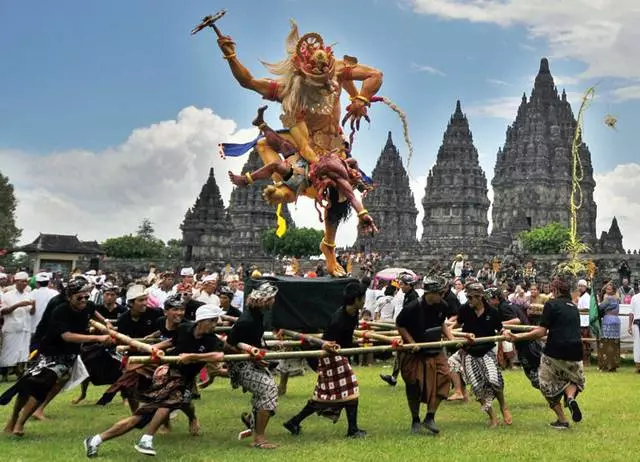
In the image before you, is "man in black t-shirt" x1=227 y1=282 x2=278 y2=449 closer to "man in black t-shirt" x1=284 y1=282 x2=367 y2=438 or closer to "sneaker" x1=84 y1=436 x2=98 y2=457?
"man in black t-shirt" x1=284 y1=282 x2=367 y2=438

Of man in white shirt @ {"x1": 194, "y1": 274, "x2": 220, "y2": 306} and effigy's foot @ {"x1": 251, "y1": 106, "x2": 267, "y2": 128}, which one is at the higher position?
effigy's foot @ {"x1": 251, "y1": 106, "x2": 267, "y2": 128}

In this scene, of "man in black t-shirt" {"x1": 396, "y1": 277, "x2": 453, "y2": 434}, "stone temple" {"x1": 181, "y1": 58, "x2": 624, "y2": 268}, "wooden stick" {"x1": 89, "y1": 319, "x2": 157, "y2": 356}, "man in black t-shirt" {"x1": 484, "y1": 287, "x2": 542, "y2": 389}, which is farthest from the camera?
"stone temple" {"x1": 181, "y1": 58, "x2": 624, "y2": 268}

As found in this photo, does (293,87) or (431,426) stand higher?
(293,87)

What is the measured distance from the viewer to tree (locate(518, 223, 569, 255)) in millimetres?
73500

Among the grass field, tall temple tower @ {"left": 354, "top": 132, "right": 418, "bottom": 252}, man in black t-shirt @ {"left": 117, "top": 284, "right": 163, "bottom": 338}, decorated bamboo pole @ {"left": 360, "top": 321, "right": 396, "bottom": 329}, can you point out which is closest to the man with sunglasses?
the grass field

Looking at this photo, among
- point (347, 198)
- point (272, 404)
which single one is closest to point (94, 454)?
point (272, 404)

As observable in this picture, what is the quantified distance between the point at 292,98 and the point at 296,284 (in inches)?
129

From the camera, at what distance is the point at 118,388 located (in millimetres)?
8047

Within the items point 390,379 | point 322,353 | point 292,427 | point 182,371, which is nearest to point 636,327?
point 390,379

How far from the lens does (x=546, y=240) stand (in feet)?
244

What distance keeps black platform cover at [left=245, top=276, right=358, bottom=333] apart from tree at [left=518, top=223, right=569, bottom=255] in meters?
65.8

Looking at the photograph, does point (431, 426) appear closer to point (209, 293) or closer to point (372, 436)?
point (372, 436)

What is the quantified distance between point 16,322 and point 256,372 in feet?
24.7

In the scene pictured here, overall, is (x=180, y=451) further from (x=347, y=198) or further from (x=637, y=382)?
(x=637, y=382)
